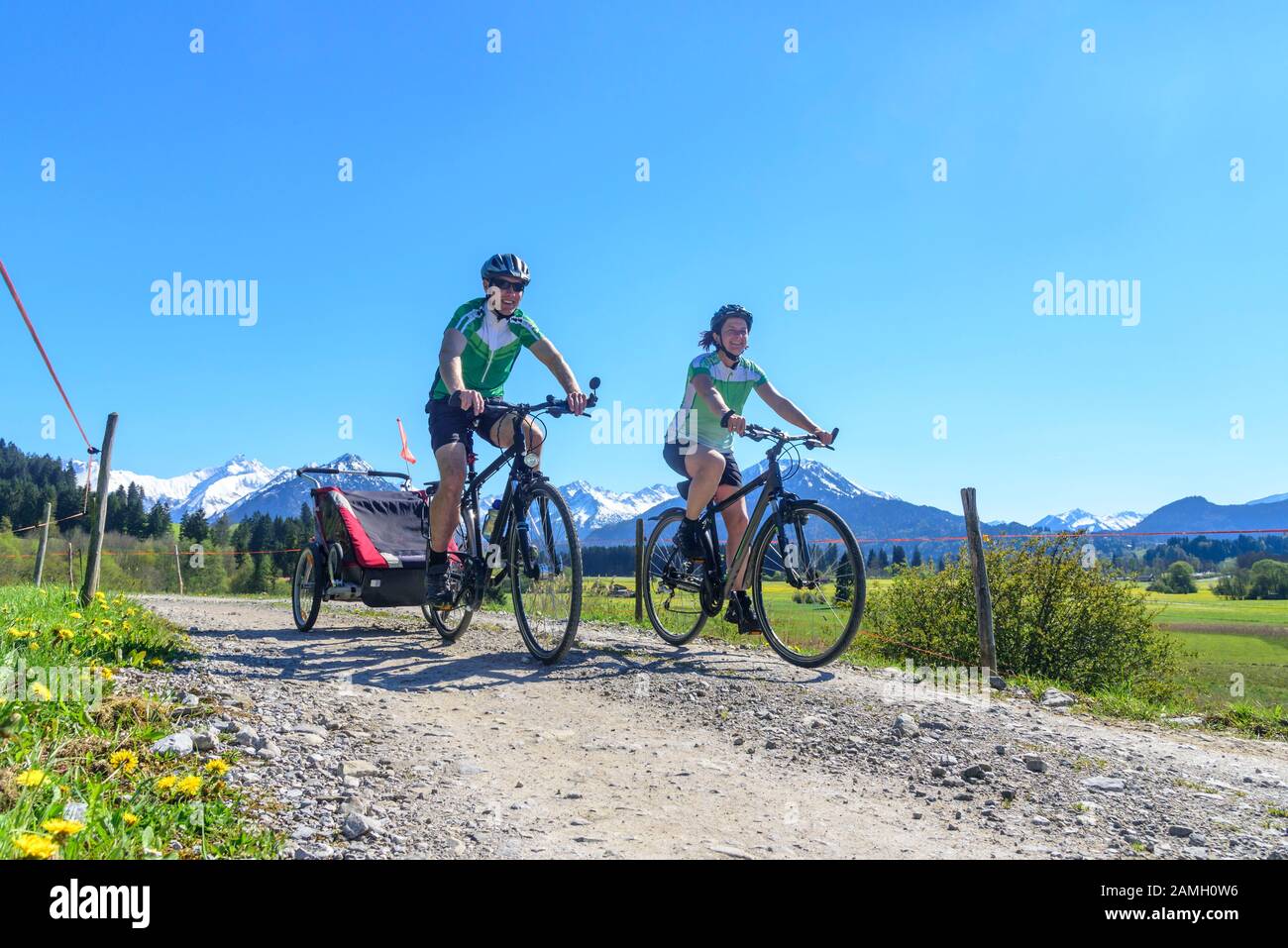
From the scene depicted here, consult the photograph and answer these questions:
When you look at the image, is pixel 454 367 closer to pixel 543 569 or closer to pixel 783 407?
pixel 543 569

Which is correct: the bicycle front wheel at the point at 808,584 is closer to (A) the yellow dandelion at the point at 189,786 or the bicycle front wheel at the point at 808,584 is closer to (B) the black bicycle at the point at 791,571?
(B) the black bicycle at the point at 791,571

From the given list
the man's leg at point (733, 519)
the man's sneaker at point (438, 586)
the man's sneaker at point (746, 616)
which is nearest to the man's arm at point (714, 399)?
the man's leg at point (733, 519)

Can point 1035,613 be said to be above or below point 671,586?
below

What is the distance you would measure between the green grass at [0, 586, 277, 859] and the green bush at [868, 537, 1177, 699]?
1224 centimetres

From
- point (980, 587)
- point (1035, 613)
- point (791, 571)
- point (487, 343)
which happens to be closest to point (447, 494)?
point (487, 343)

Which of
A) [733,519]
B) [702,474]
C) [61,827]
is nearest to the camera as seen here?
[61,827]

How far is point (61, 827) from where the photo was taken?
1.88 m

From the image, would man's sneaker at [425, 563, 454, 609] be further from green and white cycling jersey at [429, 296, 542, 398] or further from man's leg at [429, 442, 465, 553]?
green and white cycling jersey at [429, 296, 542, 398]

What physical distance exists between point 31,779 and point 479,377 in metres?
4.60

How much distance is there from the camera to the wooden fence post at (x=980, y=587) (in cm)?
698

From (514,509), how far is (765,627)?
231 cm

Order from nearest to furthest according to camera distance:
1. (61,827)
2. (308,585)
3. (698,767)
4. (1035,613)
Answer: (61,827) → (698,767) → (308,585) → (1035,613)
